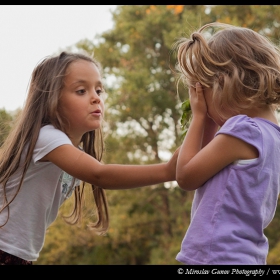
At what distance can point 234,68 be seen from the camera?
7.47ft

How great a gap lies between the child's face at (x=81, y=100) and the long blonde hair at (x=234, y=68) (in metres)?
0.57

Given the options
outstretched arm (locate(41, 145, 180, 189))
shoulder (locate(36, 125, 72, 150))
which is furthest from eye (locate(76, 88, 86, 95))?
outstretched arm (locate(41, 145, 180, 189))

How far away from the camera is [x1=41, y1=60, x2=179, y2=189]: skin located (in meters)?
2.41

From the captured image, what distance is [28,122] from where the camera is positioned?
277 centimetres

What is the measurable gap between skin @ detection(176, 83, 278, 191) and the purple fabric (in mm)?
36

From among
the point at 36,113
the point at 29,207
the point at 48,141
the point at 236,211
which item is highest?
the point at 36,113

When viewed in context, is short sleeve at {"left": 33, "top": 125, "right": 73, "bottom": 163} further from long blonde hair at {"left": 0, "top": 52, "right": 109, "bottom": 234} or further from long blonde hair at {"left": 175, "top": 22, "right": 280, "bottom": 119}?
long blonde hair at {"left": 175, "top": 22, "right": 280, "bottom": 119}

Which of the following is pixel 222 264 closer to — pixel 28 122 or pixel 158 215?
pixel 28 122

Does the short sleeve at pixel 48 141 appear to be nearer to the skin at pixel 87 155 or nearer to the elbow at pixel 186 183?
the skin at pixel 87 155

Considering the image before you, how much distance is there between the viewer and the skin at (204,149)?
83.9 inches

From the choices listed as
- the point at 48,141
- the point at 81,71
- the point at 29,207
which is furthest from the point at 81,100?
the point at 29,207

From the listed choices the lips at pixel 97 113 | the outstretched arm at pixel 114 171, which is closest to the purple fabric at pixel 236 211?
the outstretched arm at pixel 114 171

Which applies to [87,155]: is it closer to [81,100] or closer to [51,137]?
[51,137]

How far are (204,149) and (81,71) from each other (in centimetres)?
97
